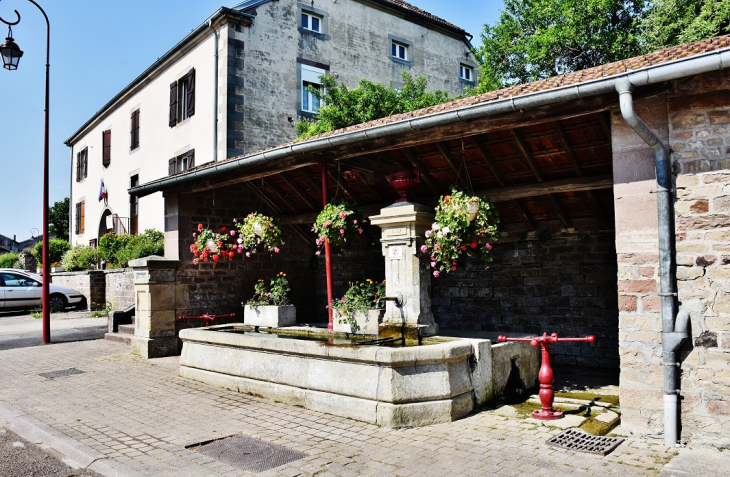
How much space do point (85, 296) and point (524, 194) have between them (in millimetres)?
14717

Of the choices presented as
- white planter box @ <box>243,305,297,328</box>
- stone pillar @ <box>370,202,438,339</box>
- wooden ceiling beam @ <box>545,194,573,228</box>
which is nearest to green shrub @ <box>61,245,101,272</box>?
white planter box @ <box>243,305,297,328</box>

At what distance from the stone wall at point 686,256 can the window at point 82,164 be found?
23994mm

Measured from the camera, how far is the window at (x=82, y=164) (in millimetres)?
24188

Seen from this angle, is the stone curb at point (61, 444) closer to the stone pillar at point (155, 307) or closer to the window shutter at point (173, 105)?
the stone pillar at point (155, 307)

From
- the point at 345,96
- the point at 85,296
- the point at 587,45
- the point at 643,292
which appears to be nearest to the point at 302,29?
the point at 345,96

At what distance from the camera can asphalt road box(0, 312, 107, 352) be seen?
11305 mm

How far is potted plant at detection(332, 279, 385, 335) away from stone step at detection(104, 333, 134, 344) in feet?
16.5

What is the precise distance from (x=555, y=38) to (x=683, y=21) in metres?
3.38

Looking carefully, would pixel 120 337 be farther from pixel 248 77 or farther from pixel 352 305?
pixel 248 77

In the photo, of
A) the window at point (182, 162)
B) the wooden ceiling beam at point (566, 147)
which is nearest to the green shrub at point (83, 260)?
the window at point (182, 162)

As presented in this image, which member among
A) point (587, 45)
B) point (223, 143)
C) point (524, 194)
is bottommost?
point (524, 194)

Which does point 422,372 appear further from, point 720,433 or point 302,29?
point 302,29

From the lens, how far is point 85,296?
1714 cm

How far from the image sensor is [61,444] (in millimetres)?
4637
